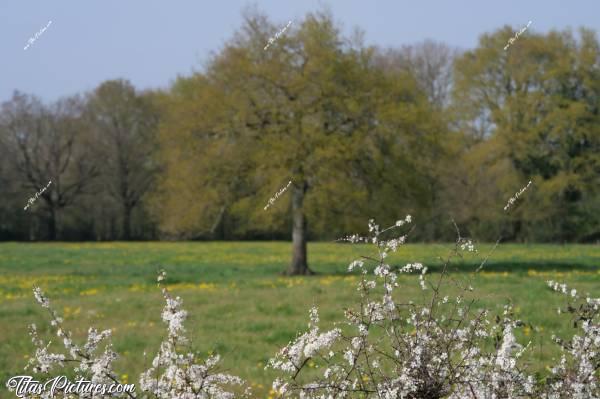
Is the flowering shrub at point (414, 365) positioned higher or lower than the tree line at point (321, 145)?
lower

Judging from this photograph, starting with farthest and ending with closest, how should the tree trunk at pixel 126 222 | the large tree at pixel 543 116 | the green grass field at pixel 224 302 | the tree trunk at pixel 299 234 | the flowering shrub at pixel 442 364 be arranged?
the tree trunk at pixel 126 222 → the large tree at pixel 543 116 → the tree trunk at pixel 299 234 → the green grass field at pixel 224 302 → the flowering shrub at pixel 442 364

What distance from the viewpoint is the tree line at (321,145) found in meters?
A: 23.3

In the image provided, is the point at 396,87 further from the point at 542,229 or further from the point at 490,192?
the point at 542,229

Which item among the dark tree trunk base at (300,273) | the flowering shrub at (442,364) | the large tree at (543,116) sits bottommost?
the dark tree trunk base at (300,273)

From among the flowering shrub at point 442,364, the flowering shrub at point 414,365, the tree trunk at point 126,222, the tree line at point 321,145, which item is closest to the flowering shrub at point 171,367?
the flowering shrub at point 414,365

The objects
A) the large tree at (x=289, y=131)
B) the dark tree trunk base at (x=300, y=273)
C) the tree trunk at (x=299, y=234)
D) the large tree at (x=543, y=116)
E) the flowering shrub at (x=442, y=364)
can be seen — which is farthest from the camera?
the large tree at (x=543, y=116)

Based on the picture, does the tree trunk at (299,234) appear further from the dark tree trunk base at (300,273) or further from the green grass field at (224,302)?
the green grass field at (224,302)

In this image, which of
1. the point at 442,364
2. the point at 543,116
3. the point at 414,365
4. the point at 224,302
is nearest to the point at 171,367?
the point at 414,365

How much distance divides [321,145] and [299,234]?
3.47m

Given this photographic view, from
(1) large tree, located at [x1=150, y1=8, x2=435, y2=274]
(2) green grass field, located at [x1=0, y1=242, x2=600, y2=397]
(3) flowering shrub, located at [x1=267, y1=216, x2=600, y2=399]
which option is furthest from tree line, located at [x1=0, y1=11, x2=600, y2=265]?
(3) flowering shrub, located at [x1=267, y1=216, x2=600, y2=399]

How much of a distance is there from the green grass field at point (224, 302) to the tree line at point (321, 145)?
2812mm

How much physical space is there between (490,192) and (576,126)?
5.96 metres

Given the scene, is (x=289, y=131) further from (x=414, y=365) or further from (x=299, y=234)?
(x=414, y=365)

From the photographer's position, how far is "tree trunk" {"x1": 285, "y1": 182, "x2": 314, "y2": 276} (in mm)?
23828
